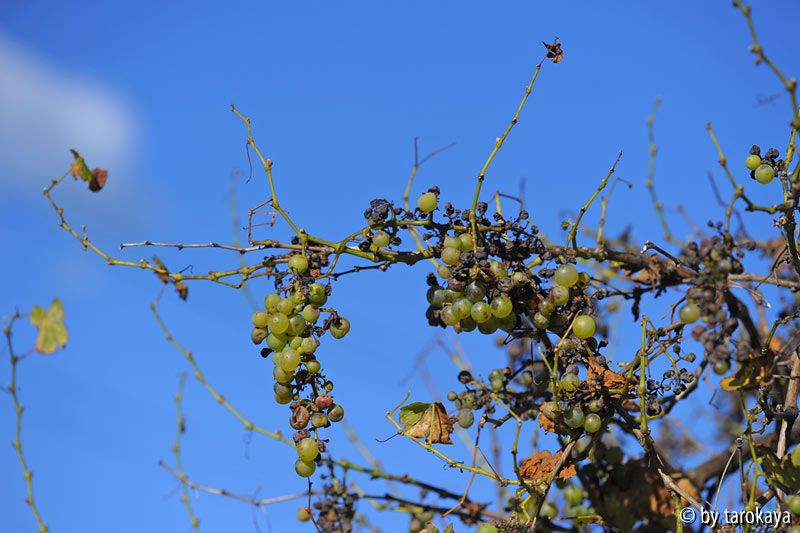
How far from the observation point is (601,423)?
1.90 metres

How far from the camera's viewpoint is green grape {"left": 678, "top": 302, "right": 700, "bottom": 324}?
174cm

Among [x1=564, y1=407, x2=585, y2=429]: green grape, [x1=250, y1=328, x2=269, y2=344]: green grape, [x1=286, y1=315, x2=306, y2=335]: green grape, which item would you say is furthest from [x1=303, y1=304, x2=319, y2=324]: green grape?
[x1=564, y1=407, x2=585, y2=429]: green grape

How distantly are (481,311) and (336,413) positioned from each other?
15.9 inches

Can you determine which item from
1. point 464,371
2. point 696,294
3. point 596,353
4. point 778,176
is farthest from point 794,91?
point 464,371

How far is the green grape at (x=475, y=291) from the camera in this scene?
1.87 m

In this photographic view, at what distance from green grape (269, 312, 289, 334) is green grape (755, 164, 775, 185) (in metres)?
1.11

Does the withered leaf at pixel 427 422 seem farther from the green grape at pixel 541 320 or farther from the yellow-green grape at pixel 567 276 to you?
the yellow-green grape at pixel 567 276

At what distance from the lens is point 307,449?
1902mm

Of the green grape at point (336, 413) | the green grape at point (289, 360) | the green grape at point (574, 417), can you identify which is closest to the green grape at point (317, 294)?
the green grape at point (289, 360)

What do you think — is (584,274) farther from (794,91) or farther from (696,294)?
(794,91)

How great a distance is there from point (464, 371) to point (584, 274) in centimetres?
49

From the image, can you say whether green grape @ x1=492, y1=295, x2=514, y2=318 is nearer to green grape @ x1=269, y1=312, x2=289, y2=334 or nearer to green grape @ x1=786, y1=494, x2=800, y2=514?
green grape @ x1=269, y1=312, x2=289, y2=334

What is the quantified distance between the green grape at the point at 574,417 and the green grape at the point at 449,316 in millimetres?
323

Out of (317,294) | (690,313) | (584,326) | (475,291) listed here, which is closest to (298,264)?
(317,294)
